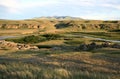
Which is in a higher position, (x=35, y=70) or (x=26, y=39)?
(x=35, y=70)

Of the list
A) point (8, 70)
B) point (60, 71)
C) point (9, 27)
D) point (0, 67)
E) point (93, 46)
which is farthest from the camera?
point (9, 27)

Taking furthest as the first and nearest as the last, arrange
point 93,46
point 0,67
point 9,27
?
1. point 9,27
2. point 93,46
3. point 0,67

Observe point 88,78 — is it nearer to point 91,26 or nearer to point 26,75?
point 26,75

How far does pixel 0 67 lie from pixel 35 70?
6.28 feet

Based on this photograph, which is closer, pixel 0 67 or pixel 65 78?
pixel 65 78

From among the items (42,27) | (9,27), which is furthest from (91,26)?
(9,27)

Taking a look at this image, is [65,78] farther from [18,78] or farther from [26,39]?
[26,39]

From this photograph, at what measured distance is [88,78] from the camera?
998 centimetres

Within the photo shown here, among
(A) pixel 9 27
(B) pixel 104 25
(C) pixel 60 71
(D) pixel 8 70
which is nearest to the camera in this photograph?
(C) pixel 60 71

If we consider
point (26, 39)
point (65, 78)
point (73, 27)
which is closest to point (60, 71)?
point (65, 78)

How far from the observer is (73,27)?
489 ft

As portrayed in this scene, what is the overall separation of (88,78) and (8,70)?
3.37 meters

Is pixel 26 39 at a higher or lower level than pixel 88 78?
lower

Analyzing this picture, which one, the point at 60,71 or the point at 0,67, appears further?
the point at 0,67
